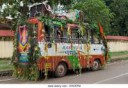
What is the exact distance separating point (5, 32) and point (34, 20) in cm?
994

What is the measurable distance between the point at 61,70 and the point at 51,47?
44.1 inches

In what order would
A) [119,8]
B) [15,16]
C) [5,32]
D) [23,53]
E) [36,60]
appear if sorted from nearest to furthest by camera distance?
[36,60] → [23,53] → [15,16] → [5,32] → [119,8]

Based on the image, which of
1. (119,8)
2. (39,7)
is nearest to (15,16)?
(39,7)

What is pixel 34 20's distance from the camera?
10.8 m

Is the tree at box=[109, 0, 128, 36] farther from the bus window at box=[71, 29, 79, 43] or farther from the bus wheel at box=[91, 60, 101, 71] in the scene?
the bus window at box=[71, 29, 79, 43]

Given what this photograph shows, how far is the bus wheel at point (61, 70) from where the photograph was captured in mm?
11247

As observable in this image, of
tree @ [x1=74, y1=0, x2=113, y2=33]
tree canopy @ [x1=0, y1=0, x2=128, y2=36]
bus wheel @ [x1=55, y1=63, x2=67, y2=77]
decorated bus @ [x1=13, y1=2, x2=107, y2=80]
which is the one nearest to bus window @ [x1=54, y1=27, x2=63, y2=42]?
decorated bus @ [x1=13, y1=2, x2=107, y2=80]

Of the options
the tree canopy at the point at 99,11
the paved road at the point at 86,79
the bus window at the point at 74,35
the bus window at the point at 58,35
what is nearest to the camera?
the paved road at the point at 86,79

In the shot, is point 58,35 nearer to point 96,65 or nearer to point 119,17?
point 96,65

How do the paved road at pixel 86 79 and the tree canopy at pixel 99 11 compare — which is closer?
the paved road at pixel 86 79

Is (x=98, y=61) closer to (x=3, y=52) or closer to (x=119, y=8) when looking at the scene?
(x=3, y=52)

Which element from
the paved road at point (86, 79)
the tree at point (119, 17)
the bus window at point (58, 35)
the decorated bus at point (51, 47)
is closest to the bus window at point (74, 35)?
the decorated bus at point (51, 47)

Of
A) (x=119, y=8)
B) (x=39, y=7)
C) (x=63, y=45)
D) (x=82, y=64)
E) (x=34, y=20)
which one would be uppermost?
(x=119, y=8)

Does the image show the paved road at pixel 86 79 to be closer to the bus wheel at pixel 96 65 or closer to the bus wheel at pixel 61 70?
the bus wheel at pixel 61 70
